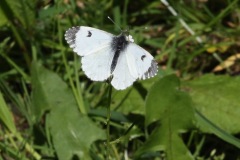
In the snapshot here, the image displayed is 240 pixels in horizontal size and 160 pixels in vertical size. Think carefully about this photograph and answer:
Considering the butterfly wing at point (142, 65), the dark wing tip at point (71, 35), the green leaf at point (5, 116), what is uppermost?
the dark wing tip at point (71, 35)

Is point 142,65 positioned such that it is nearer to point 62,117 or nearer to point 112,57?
point 112,57

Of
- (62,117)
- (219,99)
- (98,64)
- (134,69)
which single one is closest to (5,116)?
(62,117)

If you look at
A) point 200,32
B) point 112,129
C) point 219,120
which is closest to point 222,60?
point 200,32

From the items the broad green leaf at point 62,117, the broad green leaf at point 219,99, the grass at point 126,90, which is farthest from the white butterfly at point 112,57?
the broad green leaf at point 219,99

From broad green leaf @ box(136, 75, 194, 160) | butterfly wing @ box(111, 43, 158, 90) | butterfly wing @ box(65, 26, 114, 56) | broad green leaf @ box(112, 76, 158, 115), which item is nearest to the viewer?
butterfly wing @ box(111, 43, 158, 90)

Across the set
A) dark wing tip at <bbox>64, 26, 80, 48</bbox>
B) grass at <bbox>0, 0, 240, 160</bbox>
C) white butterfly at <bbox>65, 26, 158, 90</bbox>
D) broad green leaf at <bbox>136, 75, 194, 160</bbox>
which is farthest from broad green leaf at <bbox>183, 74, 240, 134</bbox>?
dark wing tip at <bbox>64, 26, 80, 48</bbox>

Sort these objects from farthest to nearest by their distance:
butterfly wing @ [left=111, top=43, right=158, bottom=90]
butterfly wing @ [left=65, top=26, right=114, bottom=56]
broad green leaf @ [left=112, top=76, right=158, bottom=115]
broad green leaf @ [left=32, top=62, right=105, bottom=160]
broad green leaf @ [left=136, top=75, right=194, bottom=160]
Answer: broad green leaf @ [left=112, top=76, right=158, bottom=115] < broad green leaf @ [left=32, top=62, right=105, bottom=160] < broad green leaf @ [left=136, top=75, right=194, bottom=160] < butterfly wing @ [left=65, top=26, right=114, bottom=56] < butterfly wing @ [left=111, top=43, right=158, bottom=90]

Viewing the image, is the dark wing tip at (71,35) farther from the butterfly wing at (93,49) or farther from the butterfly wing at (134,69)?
the butterfly wing at (134,69)

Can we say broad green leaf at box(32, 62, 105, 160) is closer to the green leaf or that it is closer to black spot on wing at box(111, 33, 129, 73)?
the green leaf
